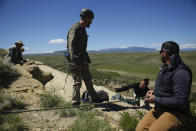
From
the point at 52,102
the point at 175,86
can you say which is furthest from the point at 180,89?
the point at 52,102

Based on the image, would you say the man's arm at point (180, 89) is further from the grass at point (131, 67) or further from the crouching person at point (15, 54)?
the grass at point (131, 67)

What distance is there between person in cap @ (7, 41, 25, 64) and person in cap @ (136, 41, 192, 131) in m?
8.42

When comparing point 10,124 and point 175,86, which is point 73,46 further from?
point 175,86

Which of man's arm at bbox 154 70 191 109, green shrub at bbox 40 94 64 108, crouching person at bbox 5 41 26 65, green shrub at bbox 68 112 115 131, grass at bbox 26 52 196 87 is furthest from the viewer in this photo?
grass at bbox 26 52 196 87

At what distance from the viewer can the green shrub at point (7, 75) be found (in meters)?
6.62

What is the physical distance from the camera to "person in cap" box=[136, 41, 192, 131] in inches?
98.0

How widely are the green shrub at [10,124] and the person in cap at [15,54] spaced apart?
20.9 ft

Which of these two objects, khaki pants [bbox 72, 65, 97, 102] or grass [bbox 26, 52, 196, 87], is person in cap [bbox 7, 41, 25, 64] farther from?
grass [bbox 26, 52, 196, 87]

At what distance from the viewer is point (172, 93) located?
2695 millimetres

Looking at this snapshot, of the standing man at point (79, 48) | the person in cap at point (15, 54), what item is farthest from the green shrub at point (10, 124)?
the person in cap at point (15, 54)

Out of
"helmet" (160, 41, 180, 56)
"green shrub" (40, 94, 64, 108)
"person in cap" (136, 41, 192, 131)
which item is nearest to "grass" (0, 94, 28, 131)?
"green shrub" (40, 94, 64, 108)

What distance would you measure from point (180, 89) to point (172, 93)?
0.79ft

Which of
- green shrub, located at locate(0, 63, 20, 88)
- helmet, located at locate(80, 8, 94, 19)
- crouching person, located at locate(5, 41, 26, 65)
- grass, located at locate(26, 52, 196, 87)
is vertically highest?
helmet, located at locate(80, 8, 94, 19)

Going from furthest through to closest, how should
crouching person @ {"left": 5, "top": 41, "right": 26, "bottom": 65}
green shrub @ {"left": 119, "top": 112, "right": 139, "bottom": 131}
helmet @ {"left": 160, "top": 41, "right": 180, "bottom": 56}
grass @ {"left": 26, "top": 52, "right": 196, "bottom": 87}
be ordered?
1. grass @ {"left": 26, "top": 52, "right": 196, "bottom": 87}
2. crouching person @ {"left": 5, "top": 41, "right": 26, "bottom": 65}
3. green shrub @ {"left": 119, "top": 112, "right": 139, "bottom": 131}
4. helmet @ {"left": 160, "top": 41, "right": 180, "bottom": 56}
